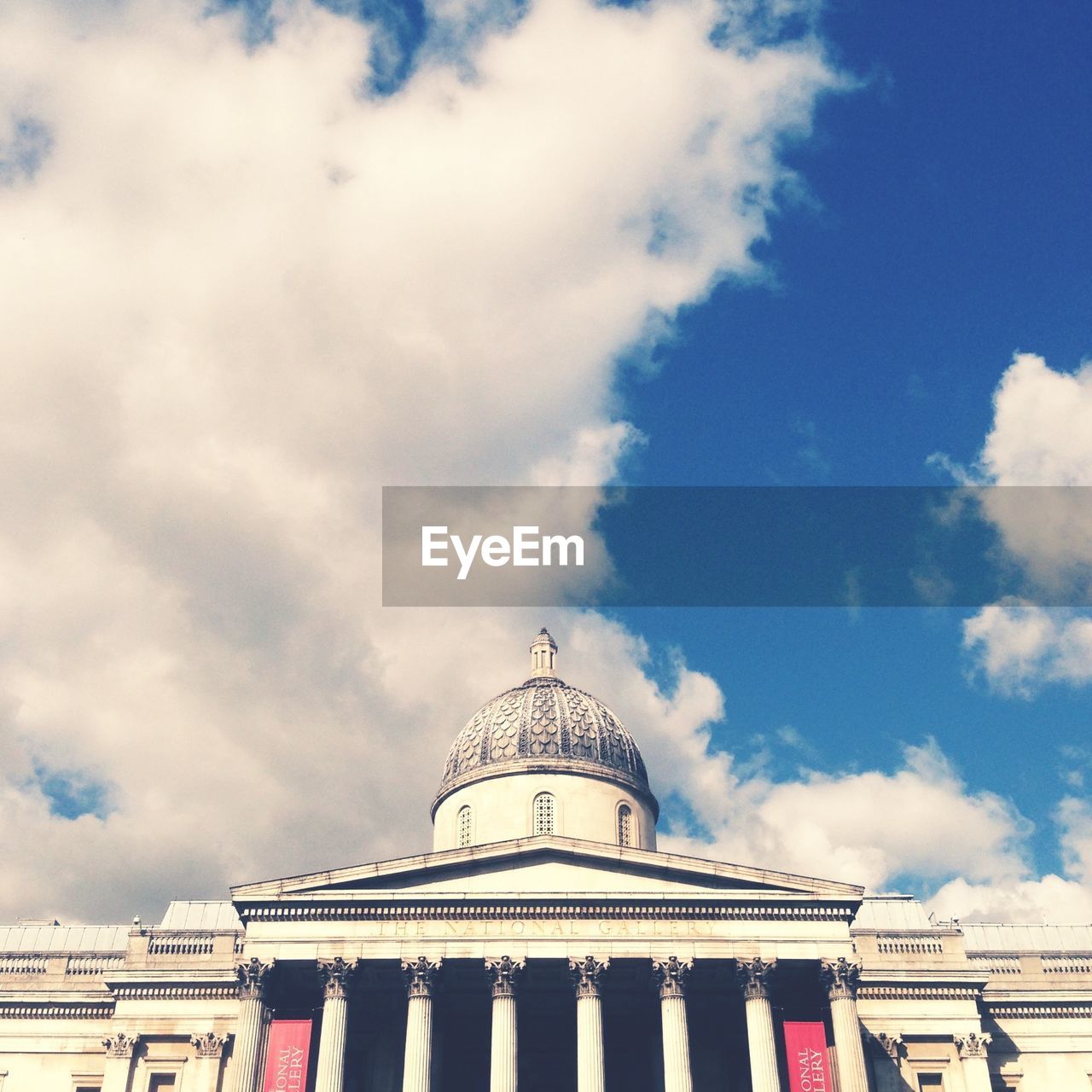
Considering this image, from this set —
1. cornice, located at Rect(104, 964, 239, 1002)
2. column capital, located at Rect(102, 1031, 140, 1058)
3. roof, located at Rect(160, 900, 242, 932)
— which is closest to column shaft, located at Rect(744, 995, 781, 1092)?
cornice, located at Rect(104, 964, 239, 1002)

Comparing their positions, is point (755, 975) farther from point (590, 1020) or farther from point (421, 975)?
point (421, 975)

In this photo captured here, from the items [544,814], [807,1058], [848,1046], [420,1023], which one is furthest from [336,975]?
[848,1046]

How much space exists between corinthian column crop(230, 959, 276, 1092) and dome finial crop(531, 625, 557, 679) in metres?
24.2

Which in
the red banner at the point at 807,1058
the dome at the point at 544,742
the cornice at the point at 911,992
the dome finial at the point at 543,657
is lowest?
the red banner at the point at 807,1058

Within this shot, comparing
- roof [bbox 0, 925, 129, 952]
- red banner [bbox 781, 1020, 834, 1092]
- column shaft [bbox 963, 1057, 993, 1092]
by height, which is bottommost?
red banner [bbox 781, 1020, 834, 1092]

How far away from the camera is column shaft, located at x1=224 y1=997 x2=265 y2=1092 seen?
132ft

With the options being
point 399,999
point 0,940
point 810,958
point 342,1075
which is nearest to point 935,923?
point 810,958

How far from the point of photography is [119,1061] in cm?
4619

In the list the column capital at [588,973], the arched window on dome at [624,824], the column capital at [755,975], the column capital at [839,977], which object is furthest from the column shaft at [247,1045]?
the column capital at [839,977]

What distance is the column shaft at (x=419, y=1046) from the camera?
40.0m

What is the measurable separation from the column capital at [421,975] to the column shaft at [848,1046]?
45.1ft

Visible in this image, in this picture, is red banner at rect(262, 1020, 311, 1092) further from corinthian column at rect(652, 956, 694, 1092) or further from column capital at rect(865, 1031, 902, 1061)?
column capital at rect(865, 1031, 902, 1061)

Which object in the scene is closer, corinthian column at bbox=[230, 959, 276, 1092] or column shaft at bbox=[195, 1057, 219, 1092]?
corinthian column at bbox=[230, 959, 276, 1092]

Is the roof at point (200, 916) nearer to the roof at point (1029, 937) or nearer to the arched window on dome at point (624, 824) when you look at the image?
the arched window on dome at point (624, 824)
